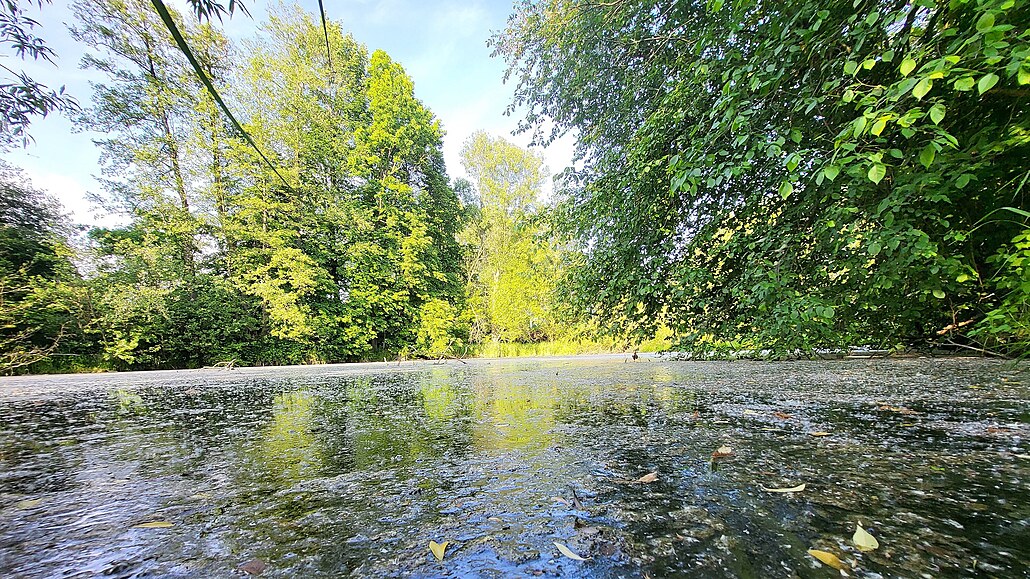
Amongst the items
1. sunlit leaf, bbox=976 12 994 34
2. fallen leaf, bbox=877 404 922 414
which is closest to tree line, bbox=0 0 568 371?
fallen leaf, bbox=877 404 922 414

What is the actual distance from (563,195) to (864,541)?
6.11 metres

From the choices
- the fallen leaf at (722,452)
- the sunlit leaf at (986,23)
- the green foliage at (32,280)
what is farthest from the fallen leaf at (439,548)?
the green foliage at (32,280)

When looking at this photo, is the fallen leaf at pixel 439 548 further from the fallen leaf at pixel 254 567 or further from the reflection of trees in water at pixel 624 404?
the reflection of trees in water at pixel 624 404

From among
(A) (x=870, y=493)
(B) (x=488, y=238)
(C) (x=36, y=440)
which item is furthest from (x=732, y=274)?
(B) (x=488, y=238)

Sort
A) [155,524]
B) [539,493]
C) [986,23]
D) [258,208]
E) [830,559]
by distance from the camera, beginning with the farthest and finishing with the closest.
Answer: [258,208] → [986,23] → [539,493] → [155,524] → [830,559]

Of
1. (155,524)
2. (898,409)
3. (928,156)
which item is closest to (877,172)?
(928,156)

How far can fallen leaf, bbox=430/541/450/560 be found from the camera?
26.6 inches

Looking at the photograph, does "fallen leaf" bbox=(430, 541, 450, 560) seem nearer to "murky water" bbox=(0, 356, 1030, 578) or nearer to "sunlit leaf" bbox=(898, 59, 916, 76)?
"murky water" bbox=(0, 356, 1030, 578)

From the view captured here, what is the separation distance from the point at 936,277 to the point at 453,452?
3132 mm

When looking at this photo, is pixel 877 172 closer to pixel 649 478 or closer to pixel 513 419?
pixel 649 478

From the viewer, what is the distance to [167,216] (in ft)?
32.4

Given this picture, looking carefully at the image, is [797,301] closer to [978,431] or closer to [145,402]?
[978,431]

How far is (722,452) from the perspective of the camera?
47.1 inches

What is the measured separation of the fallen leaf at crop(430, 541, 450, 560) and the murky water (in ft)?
0.05
